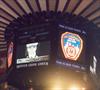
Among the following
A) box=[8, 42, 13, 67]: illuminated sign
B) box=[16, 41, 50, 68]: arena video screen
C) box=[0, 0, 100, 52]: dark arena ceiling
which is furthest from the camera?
box=[8, 42, 13, 67]: illuminated sign

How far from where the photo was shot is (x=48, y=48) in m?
6.30

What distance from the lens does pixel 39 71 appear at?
21.2 ft

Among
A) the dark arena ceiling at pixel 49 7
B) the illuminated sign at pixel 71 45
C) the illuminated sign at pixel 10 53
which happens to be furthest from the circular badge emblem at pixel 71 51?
the illuminated sign at pixel 10 53

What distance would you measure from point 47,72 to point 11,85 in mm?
1412

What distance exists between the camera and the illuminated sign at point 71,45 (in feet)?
21.1

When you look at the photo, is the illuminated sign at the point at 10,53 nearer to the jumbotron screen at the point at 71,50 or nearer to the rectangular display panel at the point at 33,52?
the rectangular display panel at the point at 33,52

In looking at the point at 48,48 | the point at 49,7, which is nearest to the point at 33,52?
the point at 48,48

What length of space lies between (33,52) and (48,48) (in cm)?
36

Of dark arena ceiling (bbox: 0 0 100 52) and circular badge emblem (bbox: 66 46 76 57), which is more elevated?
dark arena ceiling (bbox: 0 0 100 52)

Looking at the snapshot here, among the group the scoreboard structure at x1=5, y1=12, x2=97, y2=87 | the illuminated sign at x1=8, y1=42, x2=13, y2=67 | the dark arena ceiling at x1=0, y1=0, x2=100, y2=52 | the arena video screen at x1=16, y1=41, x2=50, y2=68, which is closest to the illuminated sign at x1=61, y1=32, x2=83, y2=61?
the scoreboard structure at x1=5, y1=12, x2=97, y2=87

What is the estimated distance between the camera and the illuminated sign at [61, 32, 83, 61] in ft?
21.1

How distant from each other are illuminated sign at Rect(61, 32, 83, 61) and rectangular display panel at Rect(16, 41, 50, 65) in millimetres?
399

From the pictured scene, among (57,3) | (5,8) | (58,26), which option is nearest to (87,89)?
(58,26)

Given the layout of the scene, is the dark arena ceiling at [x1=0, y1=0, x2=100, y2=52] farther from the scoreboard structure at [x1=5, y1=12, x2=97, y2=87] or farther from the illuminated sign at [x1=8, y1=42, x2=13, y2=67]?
the illuminated sign at [x1=8, y1=42, x2=13, y2=67]
